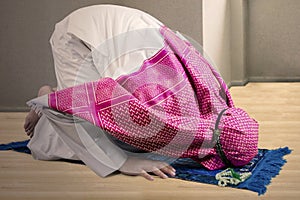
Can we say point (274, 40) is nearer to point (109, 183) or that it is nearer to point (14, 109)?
point (14, 109)

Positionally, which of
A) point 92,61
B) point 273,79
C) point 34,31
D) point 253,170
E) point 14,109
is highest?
→ point 92,61

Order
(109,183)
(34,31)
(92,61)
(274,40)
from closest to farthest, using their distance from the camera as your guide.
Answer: (109,183) < (92,61) < (34,31) < (274,40)

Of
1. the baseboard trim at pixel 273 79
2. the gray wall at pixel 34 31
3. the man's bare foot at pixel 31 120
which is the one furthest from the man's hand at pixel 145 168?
the baseboard trim at pixel 273 79

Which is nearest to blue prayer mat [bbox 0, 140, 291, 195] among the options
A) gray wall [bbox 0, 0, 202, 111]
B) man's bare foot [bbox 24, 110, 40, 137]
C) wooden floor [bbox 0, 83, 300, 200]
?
wooden floor [bbox 0, 83, 300, 200]

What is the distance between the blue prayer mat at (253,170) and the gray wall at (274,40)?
7.75 ft

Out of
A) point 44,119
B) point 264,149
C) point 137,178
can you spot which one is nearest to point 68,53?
point 44,119

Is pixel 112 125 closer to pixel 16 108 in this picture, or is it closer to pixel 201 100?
pixel 201 100

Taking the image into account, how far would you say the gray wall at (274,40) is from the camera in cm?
502

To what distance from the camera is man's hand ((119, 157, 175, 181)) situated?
8.05 ft

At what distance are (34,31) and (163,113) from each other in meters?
1.76

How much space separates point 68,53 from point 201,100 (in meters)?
0.59

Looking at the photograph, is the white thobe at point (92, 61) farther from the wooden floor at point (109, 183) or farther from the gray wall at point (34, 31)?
the gray wall at point (34, 31)

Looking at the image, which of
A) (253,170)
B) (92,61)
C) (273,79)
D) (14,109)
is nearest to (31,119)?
(92,61)

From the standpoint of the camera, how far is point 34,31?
403 centimetres
